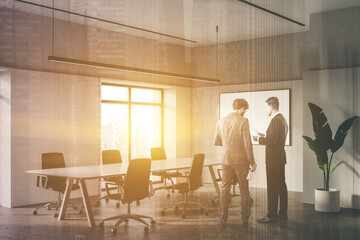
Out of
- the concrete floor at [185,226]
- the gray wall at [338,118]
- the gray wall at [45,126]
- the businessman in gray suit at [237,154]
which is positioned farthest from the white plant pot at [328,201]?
the gray wall at [45,126]

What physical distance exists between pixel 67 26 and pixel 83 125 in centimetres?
195

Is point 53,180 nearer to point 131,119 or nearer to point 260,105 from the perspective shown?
point 131,119

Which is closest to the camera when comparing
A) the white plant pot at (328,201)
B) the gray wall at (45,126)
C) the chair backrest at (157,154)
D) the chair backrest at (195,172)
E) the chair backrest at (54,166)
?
the chair backrest at (195,172)

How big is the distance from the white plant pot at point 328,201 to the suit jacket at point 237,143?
2.00 m

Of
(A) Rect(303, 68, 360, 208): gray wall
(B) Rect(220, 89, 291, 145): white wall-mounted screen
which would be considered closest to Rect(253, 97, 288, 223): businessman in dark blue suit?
(A) Rect(303, 68, 360, 208): gray wall

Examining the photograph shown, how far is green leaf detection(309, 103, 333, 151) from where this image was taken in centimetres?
652

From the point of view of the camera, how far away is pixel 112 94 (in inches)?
364

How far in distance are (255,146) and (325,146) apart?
2953mm

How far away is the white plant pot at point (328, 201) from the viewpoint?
6.43m

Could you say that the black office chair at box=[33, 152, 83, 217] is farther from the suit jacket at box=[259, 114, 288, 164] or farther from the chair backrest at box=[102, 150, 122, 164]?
the suit jacket at box=[259, 114, 288, 164]

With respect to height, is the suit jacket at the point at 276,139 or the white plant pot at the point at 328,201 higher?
the suit jacket at the point at 276,139

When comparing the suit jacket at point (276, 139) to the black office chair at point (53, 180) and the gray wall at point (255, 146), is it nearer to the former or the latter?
the black office chair at point (53, 180)

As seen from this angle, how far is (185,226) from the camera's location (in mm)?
5531

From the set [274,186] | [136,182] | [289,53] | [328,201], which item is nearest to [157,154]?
[136,182]
